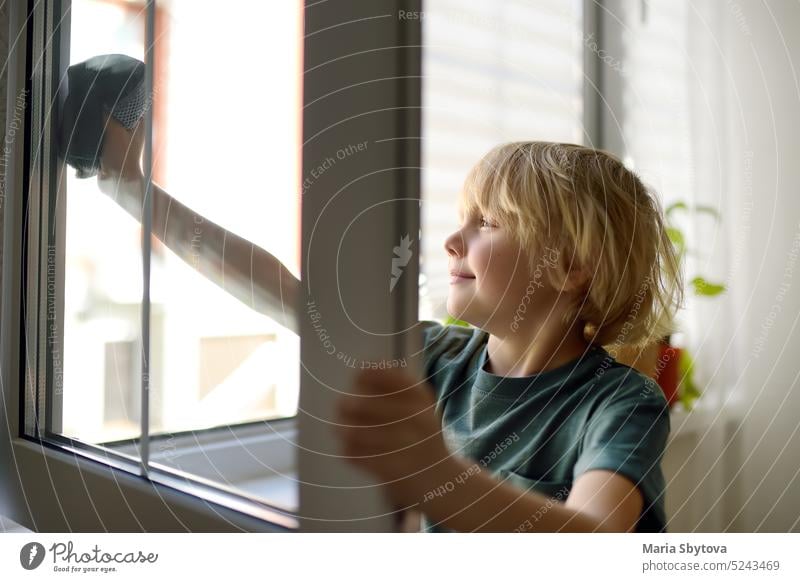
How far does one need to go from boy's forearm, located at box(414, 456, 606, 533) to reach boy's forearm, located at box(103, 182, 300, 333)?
14 cm

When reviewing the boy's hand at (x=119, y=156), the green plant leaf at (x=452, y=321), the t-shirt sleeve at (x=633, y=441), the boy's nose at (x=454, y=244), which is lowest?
the t-shirt sleeve at (x=633, y=441)

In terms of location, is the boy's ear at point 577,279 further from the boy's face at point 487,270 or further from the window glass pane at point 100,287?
the window glass pane at point 100,287

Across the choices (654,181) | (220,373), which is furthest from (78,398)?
(654,181)

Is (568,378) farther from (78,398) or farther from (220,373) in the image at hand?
(78,398)

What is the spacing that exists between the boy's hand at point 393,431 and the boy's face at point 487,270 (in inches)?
2.3

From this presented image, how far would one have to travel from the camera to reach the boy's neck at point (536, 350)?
40 cm

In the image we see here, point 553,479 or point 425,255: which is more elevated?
point 425,255

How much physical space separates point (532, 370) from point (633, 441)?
2.9 inches

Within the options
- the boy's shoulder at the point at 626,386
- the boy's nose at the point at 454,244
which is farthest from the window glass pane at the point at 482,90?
the boy's shoulder at the point at 626,386

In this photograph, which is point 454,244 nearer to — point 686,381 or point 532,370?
point 532,370

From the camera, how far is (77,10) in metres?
0.42

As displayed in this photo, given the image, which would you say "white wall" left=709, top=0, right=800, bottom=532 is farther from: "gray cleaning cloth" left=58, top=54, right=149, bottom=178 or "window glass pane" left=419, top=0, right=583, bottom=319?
"gray cleaning cloth" left=58, top=54, right=149, bottom=178

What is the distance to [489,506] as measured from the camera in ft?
1.28

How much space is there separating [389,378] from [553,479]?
0.39 ft
